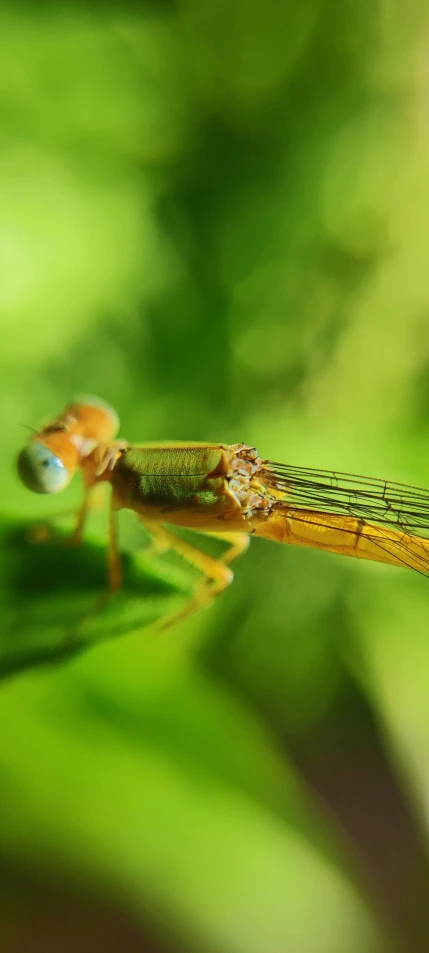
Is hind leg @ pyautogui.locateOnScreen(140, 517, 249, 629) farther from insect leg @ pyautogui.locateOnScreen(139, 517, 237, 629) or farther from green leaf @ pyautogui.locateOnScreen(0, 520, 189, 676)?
green leaf @ pyautogui.locateOnScreen(0, 520, 189, 676)

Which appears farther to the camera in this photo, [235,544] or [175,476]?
[235,544]

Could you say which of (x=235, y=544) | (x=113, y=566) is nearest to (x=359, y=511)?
(x=235, y=544)

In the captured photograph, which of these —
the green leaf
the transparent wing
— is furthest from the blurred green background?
the transparent wing

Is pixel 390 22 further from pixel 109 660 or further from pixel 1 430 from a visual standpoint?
pixel 109 660

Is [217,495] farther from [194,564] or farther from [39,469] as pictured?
[39,469]

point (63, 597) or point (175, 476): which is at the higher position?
point (175, 476)

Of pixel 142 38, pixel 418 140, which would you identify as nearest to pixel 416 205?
pixel 418 140
